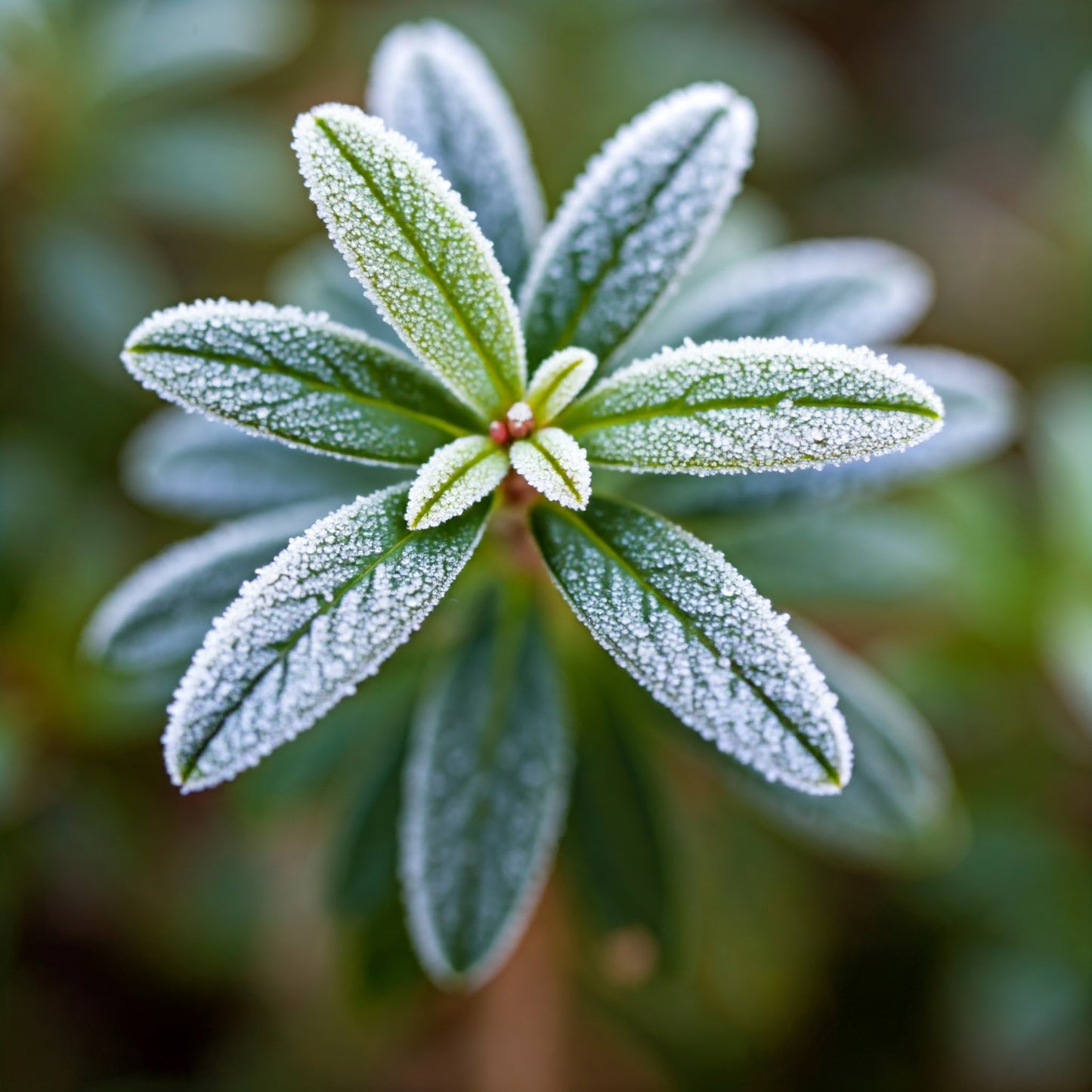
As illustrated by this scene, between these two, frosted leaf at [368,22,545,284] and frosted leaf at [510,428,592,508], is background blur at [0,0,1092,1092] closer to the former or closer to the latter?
frosted leaf at [368,22,545,284]

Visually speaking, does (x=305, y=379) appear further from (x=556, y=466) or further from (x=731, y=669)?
(x=731, y=669)

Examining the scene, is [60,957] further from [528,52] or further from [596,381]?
[528,52]

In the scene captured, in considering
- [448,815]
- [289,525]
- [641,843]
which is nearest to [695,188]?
[289,525]

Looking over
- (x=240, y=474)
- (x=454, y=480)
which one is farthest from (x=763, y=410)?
(x=240, y=474)

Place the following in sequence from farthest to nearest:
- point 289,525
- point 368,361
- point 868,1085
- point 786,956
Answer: point 868,1085 → point 786,956 → point 289,525 → point 368,361

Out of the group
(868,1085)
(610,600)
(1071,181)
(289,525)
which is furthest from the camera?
(1071,181)

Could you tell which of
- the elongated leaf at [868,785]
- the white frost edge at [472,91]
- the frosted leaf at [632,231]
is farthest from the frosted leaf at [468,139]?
the elongated leaf at [868,785]

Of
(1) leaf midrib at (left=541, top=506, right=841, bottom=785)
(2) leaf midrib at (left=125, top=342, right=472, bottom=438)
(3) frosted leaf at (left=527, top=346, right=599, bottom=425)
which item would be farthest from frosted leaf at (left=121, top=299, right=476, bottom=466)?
(1) leaf midrib at (left=541, top=506, right=841, bottom=785)
